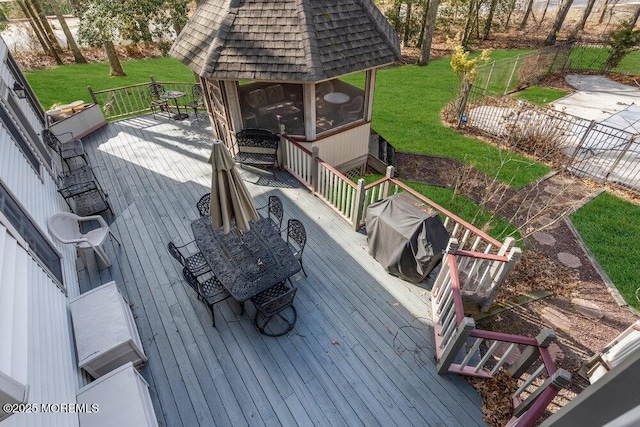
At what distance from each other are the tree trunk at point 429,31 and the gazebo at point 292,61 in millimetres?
13196

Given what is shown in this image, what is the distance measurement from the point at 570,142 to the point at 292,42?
10.7 meters

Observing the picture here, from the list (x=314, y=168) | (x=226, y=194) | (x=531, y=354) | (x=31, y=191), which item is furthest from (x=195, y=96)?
(x=531, y=354)

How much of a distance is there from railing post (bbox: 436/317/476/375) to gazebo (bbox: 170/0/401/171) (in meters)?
5.60

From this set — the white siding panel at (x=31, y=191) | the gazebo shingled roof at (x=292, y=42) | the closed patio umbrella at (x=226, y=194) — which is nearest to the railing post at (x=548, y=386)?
the closed patio umbrella at (x=226, y=194)

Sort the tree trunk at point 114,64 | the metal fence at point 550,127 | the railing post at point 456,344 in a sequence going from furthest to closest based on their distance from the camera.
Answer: the tree trunk at point 114,64
the metal fence at point 550,127
the railing post at point 456,344

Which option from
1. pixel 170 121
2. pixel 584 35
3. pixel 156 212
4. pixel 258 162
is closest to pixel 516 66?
pixel 584 35

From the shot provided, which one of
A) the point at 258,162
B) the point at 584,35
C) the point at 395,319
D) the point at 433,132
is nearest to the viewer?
the point at 395,319

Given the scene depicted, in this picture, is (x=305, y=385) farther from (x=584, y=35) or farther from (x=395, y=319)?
(x=584, y=35)

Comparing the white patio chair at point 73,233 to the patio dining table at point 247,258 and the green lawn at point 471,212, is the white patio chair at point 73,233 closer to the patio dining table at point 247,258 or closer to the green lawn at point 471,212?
the patio dining table at point 247,258

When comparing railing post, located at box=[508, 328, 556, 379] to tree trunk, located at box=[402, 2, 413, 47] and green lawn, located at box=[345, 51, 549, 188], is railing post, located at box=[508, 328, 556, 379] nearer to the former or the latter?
green lawn, located at box=[345, 51, 549, 188]

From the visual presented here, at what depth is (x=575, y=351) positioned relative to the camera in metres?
5.22

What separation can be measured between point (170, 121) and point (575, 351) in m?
12.8

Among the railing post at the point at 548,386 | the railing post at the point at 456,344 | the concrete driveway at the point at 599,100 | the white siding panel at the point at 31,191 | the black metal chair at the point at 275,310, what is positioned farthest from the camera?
the concrete driveway at the point at 599,100

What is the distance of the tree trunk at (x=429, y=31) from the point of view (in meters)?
18.4
